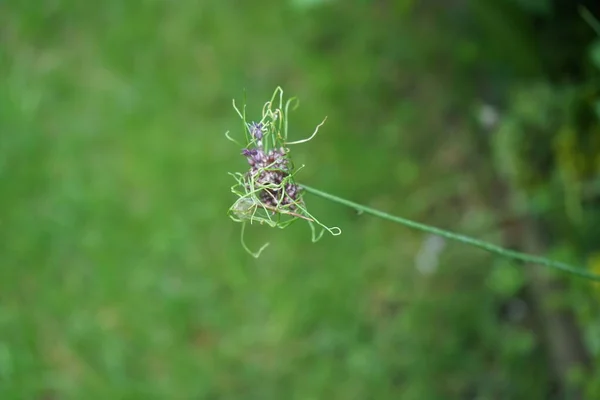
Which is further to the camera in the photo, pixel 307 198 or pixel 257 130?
pixel 307 198

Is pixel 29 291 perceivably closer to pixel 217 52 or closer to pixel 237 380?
pixel 237 380

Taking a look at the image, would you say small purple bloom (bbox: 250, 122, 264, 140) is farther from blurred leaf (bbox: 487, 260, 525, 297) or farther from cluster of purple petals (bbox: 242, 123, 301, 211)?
blurred leaf (bbox: 487, 260, 525, 297)

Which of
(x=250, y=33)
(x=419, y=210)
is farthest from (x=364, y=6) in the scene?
(x=419, y=210)

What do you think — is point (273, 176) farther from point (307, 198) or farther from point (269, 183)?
point (307, 198)

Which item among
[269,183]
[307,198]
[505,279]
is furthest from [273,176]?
[505,279]

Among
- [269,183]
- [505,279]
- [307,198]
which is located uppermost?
[307,198]

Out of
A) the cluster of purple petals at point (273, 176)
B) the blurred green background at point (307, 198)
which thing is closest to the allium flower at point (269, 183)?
the cluster of purple petals at point (273, 176)

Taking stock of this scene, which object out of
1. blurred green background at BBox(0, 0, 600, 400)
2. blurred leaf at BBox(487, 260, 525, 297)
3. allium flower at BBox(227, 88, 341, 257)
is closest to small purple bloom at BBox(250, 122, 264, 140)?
allium flower at BBox(227, 88, 341, 257)
